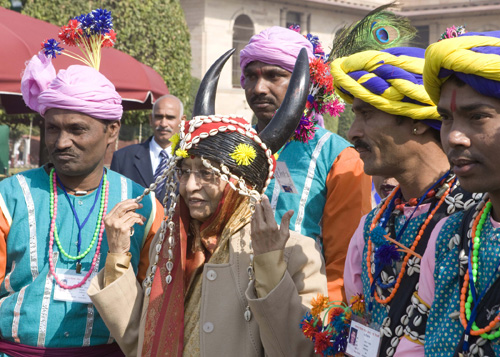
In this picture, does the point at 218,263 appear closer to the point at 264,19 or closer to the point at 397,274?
the point at 397,274

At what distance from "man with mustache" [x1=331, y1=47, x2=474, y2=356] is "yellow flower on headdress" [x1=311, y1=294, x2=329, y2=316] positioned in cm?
13

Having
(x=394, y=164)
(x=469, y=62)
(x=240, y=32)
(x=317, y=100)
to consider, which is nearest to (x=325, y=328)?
(x=394, y=164)

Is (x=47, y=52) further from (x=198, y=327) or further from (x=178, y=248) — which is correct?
(x=198, y=327)

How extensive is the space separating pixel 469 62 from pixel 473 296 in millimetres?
740

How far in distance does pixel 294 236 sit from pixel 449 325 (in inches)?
44.7

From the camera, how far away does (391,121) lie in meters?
2.95

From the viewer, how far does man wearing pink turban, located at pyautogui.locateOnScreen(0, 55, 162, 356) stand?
351cm

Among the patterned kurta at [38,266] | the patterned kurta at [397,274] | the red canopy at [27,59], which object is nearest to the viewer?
the patterned kurta at [397,274]

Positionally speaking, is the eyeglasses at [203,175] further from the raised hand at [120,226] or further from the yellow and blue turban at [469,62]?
the yellow and blue turban at [469,62]

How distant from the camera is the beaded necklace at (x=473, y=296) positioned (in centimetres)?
211

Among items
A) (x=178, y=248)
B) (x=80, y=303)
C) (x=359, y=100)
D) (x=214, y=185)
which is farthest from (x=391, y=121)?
(x=80, y=303)

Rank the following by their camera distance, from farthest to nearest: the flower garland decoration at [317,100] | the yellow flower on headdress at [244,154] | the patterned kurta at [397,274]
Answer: the flower garland decoration at [317,100], the yellow flower on headdress at [244,154], the patterned kurta at [397,274]

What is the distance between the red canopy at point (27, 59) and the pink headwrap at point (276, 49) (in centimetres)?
269

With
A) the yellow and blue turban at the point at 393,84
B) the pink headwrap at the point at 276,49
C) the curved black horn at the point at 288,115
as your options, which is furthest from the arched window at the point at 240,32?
the yellow and blue turban at the point at 393,84
